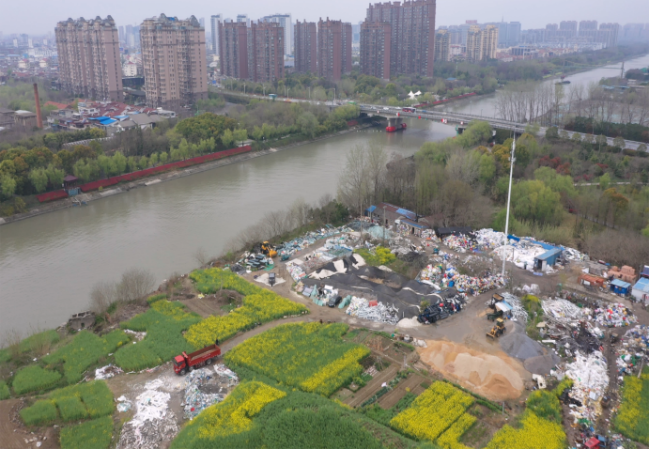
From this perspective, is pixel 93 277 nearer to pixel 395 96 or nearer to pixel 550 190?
pixel 550 190

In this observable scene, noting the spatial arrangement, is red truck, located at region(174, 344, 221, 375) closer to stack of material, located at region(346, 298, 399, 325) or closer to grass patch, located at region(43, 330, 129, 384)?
grass patch, located at region(43, 330, 129, 384)

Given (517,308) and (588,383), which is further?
(517,308)

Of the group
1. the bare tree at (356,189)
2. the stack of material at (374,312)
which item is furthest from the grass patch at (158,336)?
the bare tree at (356,189)

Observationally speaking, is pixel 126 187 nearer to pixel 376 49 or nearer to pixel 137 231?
pixel 137 231

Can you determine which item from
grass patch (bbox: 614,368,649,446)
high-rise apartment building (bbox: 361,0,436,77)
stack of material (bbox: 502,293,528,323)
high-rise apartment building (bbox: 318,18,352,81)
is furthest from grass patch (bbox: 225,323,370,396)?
high-rise apartment building (bbox: 361,0,436,77)

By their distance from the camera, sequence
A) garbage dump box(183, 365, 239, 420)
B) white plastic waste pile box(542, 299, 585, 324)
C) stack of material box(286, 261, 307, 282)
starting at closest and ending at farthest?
garbage dump box(183, 365, 239, 420), white plastic waste pile box(542, 299, 585, 324), stack of material box(286, 261, 307, 282)

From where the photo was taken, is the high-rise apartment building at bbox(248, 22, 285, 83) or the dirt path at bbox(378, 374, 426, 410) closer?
the dirt path at bbox(378, 374, 426, 410)

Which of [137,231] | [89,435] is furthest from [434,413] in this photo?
[137,231]
